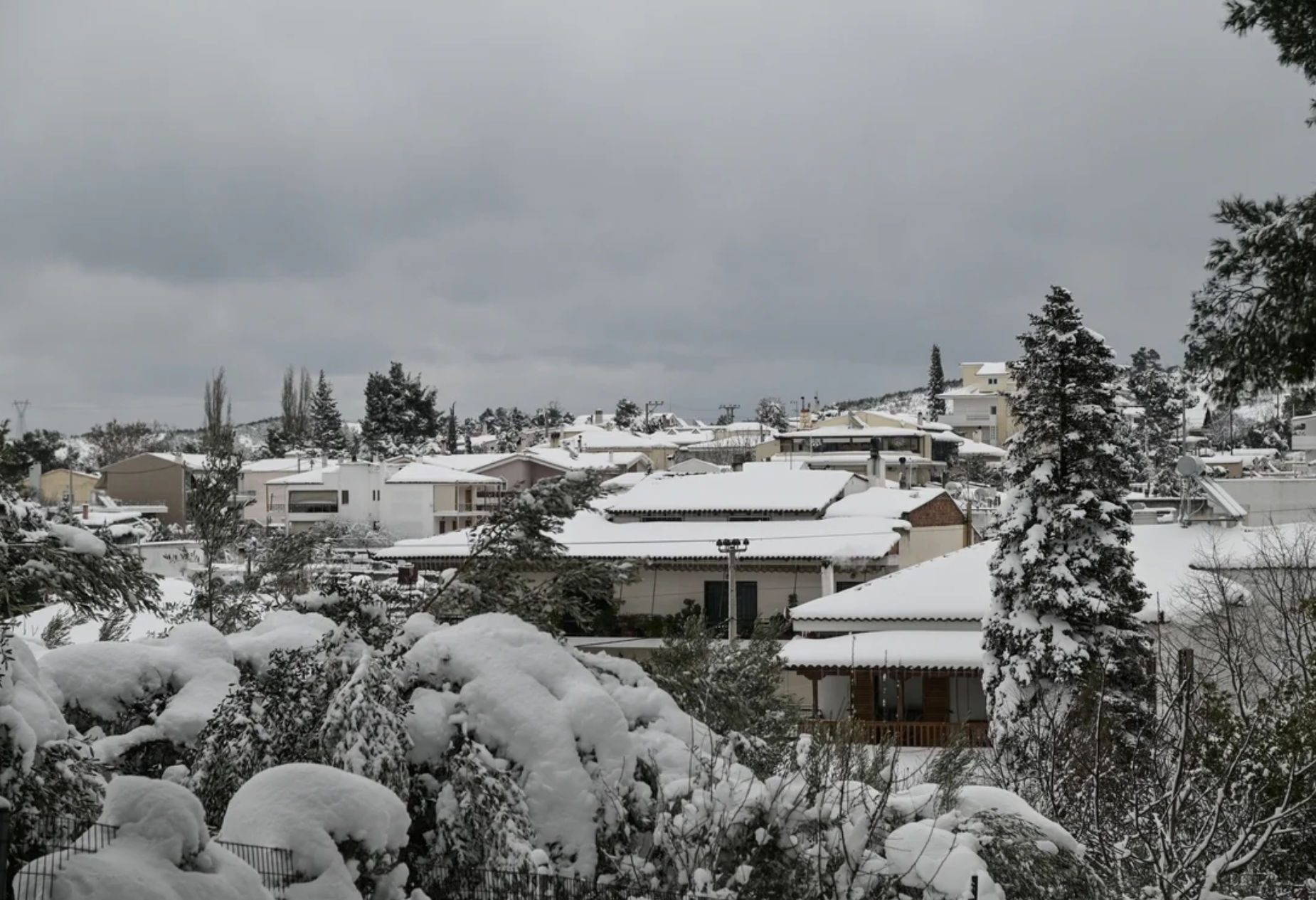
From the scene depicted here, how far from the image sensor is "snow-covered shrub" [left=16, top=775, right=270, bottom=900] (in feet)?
16.0

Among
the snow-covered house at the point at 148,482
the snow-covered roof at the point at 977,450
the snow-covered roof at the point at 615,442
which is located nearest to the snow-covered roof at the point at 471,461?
the snow-covered house at the point at 148,482

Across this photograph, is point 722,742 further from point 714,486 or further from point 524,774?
point 714,486

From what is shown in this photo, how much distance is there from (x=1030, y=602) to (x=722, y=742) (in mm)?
13755

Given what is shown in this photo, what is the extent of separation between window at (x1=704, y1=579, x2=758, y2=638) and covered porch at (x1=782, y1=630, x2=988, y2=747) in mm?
6066

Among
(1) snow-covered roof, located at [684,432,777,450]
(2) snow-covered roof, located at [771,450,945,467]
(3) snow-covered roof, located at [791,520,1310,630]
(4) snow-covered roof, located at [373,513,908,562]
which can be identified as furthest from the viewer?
(1) snow-covered roof, located at [684,432,777,450]

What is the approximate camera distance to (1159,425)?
265 ft

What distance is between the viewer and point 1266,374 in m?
9.79

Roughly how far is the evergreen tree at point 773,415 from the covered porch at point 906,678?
293 feet

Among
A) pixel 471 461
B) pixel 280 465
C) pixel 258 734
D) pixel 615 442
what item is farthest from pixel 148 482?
pixel 258 734

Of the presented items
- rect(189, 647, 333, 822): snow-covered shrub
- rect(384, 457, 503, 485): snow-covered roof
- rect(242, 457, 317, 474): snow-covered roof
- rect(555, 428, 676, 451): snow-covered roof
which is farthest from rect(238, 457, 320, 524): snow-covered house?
rect(189, 647, 333, 822): snow-covered shrub

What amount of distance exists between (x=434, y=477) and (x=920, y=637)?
4456cm

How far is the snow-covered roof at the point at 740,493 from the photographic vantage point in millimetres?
38438

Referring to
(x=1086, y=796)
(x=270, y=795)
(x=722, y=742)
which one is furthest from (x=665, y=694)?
(x=1086, y=796)

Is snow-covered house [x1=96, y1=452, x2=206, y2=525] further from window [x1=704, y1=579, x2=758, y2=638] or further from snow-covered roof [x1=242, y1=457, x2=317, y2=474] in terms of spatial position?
window [x1=704, y1=579, x2=758, y2=638]
